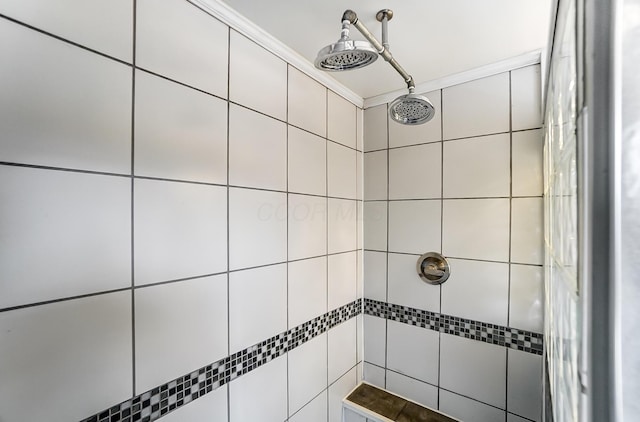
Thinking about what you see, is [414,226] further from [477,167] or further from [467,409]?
[467,409]

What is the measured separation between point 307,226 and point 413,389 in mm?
1053

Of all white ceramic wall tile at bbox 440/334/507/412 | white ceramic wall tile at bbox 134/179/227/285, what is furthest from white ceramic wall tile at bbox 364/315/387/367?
white ceramic wall tile at bbox 134/179/227/285

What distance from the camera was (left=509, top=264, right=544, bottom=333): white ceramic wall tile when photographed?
1.16 metres

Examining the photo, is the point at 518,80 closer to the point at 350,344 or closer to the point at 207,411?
the point at 350,344

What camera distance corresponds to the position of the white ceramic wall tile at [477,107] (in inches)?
49.5

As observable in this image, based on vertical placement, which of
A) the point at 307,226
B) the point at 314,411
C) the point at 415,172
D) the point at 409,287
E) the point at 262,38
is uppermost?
the point at 262,38

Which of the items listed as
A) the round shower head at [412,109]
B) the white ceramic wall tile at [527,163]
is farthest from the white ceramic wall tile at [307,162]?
the white ceramic wall tile at [527,163]

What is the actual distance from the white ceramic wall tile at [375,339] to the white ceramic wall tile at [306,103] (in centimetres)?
109

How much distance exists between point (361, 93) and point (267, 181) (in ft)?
2.89

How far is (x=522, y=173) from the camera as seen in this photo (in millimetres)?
1203

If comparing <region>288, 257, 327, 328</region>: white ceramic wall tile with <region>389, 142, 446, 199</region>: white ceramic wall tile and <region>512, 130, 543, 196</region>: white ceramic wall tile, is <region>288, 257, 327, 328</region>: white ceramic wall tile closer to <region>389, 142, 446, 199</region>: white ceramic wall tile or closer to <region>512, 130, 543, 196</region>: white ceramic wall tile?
<region>389, 142, 446, 199</region>: white ceramic wall tile

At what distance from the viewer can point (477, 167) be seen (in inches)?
51.5

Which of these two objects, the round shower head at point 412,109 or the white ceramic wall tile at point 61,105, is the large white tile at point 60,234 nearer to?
the white ceramic wall tile at point 61,105

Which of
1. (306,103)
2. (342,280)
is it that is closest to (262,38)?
(306,103)
